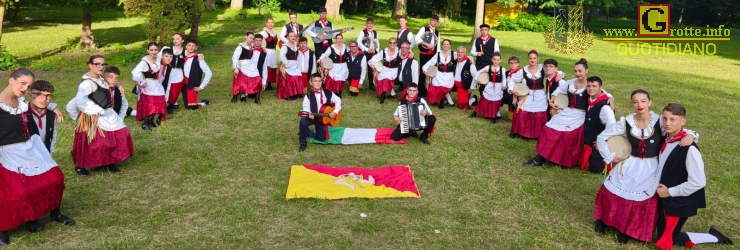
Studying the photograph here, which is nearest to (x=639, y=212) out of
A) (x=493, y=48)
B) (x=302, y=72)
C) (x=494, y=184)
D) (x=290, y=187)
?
(x=494, y=184)

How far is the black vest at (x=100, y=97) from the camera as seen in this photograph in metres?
6.39

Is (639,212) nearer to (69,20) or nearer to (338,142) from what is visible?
(338,142)

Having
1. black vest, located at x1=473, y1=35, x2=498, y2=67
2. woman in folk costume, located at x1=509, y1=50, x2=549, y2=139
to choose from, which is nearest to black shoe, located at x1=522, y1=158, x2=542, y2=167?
woman in folk costume, located at x1=509, y1=50, x2=549, y2=139

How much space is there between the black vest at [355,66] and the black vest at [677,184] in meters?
7.40

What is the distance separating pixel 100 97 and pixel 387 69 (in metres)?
5.97

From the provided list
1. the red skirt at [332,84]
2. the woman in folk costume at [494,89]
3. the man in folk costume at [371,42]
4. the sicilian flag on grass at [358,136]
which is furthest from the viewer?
the man in folk costume at [371,42]

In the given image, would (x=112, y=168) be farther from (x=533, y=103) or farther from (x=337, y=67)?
(x=533, y=103)

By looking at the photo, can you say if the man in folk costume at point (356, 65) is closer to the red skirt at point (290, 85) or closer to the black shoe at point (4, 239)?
the red skirt at point (290, 85)

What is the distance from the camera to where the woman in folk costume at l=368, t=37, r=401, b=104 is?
11133 millimetres

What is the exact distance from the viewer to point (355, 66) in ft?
37.4

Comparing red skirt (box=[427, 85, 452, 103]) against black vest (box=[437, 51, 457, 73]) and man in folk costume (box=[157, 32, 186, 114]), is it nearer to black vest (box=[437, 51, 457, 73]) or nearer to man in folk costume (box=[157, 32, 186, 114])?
black vest (box=[437, 51, 457, 73])

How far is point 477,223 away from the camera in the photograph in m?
5.50
